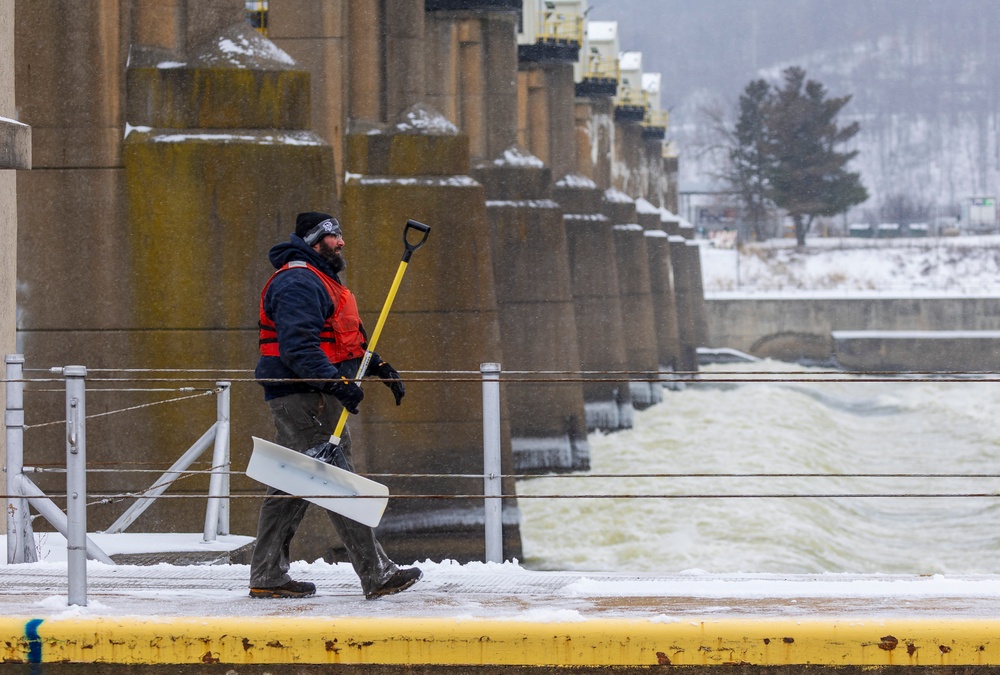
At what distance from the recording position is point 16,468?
24.4 feet

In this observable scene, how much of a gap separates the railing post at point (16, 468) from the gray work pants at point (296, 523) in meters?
1.60

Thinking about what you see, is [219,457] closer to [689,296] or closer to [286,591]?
[286,591]

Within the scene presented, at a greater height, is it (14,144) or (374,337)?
(14,144)

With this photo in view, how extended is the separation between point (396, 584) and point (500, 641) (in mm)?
942

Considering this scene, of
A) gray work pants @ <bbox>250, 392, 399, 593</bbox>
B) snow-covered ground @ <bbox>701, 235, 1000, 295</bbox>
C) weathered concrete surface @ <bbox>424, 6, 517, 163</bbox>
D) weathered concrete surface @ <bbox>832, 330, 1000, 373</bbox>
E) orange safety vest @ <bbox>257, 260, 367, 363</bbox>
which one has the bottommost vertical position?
weathered concrete surface @ <bbox>832, 330, 1000, 373</bbox>

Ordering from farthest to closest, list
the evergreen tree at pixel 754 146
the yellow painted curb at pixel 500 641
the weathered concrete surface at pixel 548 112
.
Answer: the evergreen tree at pixel 754 146
the weathered concrete surface at pixel 548 112
the yellow painted curb at pixel 500 641

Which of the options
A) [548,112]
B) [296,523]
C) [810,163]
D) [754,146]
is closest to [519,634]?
[296,523]

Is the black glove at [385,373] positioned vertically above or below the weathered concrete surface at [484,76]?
below

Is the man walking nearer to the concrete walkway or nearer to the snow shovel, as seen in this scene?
the snow shovel

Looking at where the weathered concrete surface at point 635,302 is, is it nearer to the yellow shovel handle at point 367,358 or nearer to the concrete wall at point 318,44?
the concrete wall at point 318,44

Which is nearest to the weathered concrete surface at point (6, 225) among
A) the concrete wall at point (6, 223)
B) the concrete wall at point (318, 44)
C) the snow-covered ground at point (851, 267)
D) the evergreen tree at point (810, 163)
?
the concrete wall at point (6, 223)

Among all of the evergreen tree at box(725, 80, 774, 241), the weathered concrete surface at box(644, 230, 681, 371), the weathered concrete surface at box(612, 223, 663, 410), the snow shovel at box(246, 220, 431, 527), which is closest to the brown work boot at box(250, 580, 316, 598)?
the snow shovel at box(246, 220, 431, 527)

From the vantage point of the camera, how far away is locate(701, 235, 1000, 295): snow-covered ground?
8081 centimetres

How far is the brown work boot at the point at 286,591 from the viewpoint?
6.26 m
